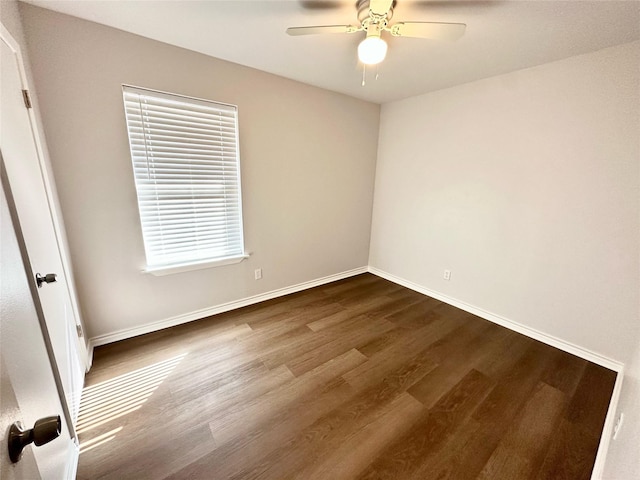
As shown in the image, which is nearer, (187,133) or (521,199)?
(187,133)

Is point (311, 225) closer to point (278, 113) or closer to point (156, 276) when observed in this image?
point (278, 113)

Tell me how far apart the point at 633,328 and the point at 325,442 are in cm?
241

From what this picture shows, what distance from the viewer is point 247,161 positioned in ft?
8.27

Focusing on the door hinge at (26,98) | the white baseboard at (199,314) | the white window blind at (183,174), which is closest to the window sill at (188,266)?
the white window blind at (183,174)

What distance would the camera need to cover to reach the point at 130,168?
1993 mm

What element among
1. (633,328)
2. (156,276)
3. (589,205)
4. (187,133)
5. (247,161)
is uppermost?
(187,133)

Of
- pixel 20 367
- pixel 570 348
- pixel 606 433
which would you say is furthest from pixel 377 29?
pixel 570 348

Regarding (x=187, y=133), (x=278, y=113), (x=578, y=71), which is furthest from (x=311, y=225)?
(x=578, y=71)

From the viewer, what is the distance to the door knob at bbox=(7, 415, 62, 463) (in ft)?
1.60

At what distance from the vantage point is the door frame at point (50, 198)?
1355 millimetres

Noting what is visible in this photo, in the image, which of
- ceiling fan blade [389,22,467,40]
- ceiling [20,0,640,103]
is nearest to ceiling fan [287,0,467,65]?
ceiling fan blade [389,22,467,40]

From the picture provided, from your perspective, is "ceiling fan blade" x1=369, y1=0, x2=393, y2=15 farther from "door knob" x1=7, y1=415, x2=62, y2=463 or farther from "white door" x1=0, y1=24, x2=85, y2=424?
"door knob" x1=7, y1=415, x2=62, y2=463

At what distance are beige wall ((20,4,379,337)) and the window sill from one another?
0.21 ft

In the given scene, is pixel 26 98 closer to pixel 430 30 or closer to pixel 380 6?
pixel 380 6
